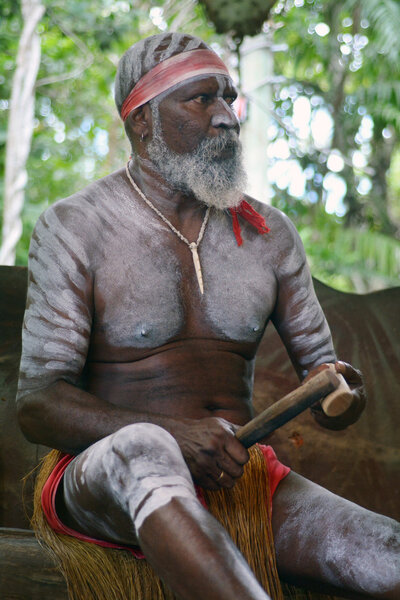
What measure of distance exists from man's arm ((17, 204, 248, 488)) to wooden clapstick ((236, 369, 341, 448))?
56 millimetres

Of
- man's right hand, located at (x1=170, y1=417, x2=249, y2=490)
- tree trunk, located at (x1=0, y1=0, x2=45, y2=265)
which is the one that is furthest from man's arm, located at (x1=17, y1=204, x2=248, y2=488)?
tree trunk, located at (x1=0, y1=0, x2=45, y2=265)

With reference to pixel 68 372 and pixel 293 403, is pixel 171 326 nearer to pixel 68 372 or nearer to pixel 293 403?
pixel 68 372

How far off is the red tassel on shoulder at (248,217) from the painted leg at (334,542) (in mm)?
792

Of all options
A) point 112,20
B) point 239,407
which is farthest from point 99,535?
point 112,20

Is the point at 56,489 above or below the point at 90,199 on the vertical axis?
below

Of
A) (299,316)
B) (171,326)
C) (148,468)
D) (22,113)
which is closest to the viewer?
(148,468)

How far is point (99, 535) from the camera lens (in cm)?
209

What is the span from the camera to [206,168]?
2451mm

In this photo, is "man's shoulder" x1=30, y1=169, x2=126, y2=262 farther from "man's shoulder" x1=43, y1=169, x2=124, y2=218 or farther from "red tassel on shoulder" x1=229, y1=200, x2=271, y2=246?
"red tassel on shoulder" x1=229, y1=200, x2=271, y2=246

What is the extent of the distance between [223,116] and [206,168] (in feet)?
0.53

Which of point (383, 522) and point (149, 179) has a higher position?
point (149, 179)

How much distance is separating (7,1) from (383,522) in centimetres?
659

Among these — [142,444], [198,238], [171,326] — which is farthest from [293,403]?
[198,238]

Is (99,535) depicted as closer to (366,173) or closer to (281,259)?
(281,259)
